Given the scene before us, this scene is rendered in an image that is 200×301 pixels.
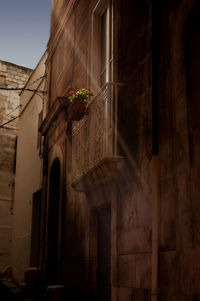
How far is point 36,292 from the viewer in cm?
1050

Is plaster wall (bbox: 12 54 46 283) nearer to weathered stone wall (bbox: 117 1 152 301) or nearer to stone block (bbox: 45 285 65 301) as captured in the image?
→ stone block (bbox: 45 285 65 301)

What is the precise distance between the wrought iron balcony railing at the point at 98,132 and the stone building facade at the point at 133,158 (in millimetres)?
21

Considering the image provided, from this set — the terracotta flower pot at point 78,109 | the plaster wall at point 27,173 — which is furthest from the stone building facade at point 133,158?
the plaster wall at point 27,173

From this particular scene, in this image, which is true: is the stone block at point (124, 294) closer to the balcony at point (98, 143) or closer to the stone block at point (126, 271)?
the stone block at point (126, 271)

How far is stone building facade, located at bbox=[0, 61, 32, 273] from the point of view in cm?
1958

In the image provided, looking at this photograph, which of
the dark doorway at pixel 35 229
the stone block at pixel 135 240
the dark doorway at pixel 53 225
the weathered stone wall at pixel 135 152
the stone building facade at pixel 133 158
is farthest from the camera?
the dark doorway at pixel 35 229

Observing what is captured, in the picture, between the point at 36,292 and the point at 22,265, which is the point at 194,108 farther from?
the point at 22,265

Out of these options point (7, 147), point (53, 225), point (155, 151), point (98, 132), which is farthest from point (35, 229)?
point (155, 151)

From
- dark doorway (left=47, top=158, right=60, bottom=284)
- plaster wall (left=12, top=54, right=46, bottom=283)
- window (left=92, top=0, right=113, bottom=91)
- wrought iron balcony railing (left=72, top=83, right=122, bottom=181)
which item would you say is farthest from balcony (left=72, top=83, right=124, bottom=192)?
plaster wall (left=12, top=54, right=46, bottom=283)

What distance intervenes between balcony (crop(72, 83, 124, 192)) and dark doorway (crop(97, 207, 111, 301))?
1.84 feet

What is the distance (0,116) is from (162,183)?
16.5 m

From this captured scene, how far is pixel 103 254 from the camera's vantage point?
25.4 ft

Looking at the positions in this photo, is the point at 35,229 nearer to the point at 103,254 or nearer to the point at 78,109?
the point at 103,254

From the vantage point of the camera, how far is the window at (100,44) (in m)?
8.33
